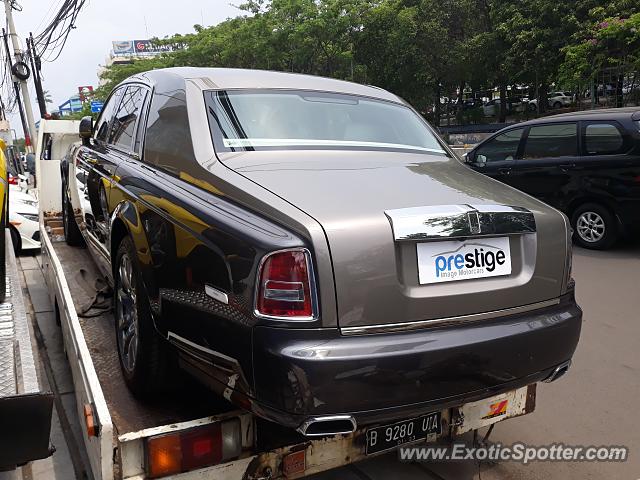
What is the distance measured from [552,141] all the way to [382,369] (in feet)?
22.2

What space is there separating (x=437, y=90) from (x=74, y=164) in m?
32.9

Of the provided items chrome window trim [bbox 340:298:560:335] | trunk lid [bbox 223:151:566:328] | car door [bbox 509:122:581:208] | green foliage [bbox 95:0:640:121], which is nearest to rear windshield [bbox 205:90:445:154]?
trunk lid [bbox 223:151:566:328]

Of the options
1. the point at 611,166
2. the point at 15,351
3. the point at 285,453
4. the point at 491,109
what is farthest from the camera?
the point at 491,109

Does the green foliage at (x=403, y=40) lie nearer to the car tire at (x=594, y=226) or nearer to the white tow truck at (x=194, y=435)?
the car tire at (x=594, y=226)

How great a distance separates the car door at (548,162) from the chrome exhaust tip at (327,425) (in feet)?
21.3

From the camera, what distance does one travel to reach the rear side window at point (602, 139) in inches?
272

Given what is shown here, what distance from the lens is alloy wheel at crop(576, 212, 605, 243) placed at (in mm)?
7223

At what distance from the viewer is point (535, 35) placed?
25953 mm

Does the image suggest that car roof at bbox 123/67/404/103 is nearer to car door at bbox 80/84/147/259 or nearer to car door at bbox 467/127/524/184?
car door at bbox 80/84/147/259

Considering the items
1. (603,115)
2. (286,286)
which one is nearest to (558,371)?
(286,286)

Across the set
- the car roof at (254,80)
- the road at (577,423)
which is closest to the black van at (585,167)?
the road at (577,423)

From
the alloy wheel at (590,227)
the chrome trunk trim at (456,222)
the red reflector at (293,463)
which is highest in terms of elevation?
the chrome trunk trim at (456,222)

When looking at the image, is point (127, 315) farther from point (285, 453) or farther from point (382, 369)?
point (382, 369)

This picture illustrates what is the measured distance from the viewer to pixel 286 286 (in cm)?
186
